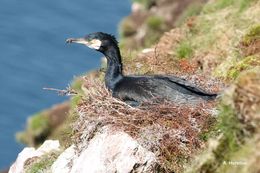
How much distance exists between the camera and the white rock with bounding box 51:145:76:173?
14.9 m

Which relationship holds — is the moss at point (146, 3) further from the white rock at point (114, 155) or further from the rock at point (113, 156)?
the white rock at point (114, 155)

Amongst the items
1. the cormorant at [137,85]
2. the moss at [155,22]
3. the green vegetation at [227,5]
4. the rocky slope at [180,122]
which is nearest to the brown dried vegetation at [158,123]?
the rocky slope at [180,122]

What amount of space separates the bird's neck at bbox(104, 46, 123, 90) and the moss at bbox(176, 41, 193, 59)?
Answer: 6.62 metres

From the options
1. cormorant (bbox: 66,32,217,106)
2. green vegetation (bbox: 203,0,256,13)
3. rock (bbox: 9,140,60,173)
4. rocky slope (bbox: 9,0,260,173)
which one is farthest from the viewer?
green vegetation (bbox: 203,0,256,13)

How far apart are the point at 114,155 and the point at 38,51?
2561 inches

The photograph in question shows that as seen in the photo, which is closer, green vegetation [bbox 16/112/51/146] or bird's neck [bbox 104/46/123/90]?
bird's neck [bbox 104/46/123/90]

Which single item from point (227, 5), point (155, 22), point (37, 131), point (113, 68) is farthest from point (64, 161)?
point (155, 22)

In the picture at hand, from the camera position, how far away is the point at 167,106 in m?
14.2

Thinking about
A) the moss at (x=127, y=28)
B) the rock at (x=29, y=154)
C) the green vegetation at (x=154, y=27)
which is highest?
the moss at (x=127, y=28)

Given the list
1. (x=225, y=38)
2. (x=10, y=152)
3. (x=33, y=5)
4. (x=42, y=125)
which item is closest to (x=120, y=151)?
(x=225, y=38)

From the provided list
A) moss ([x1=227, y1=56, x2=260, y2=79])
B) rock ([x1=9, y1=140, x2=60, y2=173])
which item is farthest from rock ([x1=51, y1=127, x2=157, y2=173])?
moss ([x1=227, y1=56, x2=260, y2=79])

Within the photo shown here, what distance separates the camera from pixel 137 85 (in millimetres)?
15211

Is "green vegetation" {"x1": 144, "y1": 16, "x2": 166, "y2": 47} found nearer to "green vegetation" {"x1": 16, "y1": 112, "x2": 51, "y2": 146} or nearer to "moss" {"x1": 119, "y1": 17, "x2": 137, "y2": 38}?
"moss" {"x1": 119, "y1": 17, "x2": 137, "y2": 38}

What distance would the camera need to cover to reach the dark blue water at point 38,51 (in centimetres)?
6869
